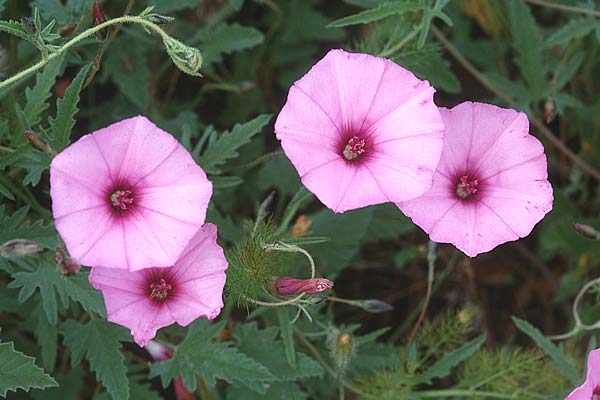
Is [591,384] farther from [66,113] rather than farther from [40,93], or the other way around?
[40,93]

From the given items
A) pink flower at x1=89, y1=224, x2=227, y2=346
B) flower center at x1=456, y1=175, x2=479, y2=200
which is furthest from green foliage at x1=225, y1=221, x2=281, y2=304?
flower center at x1=456, y1=175, x2=479, y2=200

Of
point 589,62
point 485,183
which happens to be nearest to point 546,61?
point 589,62

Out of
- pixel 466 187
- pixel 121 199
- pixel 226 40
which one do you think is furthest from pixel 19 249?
pixel 226 40

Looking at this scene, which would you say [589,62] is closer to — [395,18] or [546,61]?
[546,61]

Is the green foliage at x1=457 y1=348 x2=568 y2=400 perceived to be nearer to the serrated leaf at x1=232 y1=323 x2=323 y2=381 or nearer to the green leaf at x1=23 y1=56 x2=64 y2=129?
the serrated leaf at x1=232 y1=323 x2=323 y2=381

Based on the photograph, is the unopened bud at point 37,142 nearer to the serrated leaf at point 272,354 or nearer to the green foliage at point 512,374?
the serrated leaf at point 272,354

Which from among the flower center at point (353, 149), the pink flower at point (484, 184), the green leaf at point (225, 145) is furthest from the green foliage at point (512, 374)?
the green leaf at point (225, 145)
